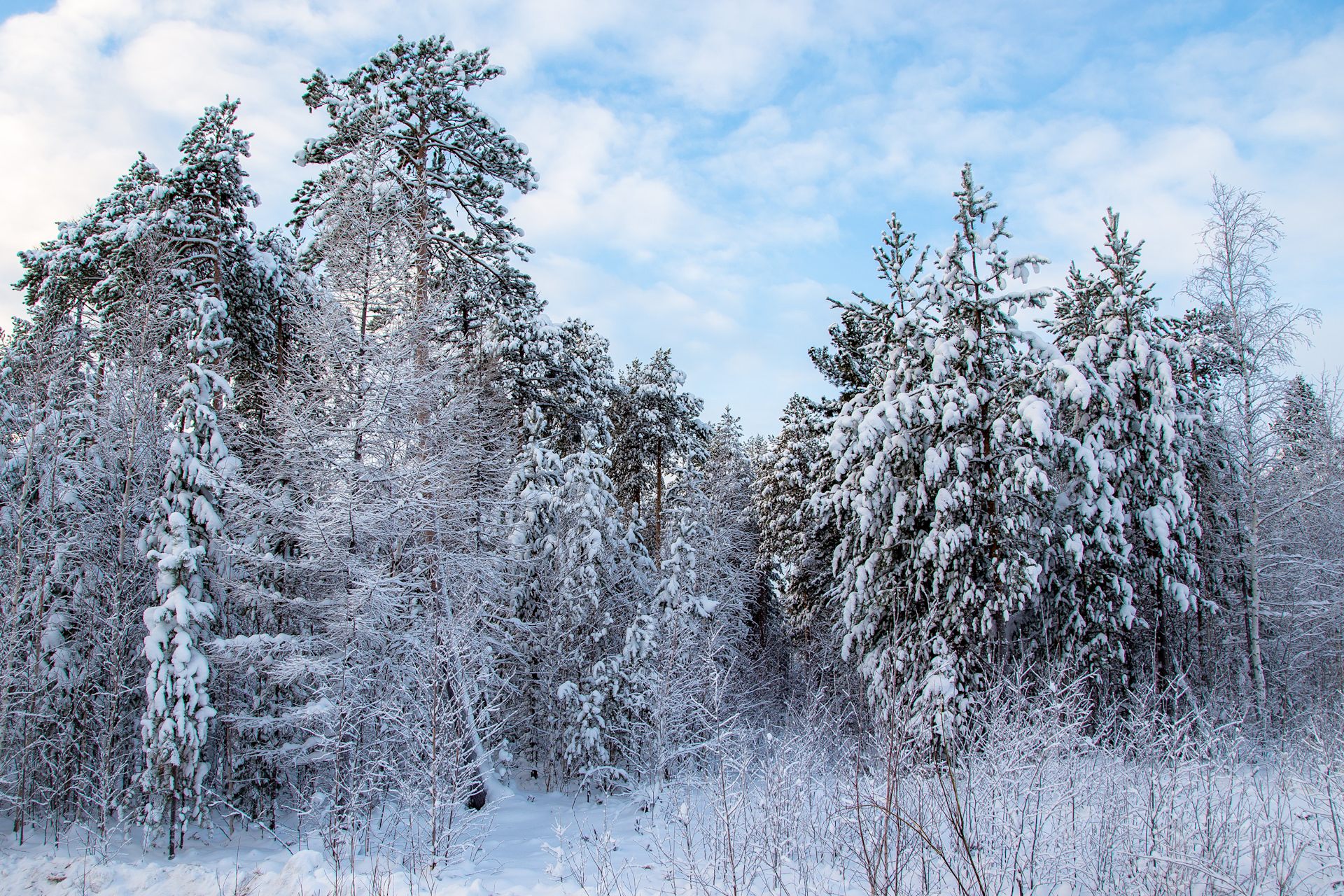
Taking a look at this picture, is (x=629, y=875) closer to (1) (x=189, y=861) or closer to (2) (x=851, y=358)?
(1) (x=189, y=861)

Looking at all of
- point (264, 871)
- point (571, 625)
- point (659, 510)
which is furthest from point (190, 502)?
point (659, 510)

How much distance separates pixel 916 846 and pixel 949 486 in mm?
8104

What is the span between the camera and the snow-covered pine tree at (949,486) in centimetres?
1307

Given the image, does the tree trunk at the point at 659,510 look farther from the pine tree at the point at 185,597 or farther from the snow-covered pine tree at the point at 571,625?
the pine tree at the point at 185,597

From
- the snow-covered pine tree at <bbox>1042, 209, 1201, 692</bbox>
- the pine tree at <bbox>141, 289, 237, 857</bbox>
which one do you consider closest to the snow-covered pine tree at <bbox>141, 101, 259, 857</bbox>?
the pine tree at <bbox>141, 289, 237, 857</bbox>

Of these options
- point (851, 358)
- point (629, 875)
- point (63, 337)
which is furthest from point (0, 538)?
point (851, 358)

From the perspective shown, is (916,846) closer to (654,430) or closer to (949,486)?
(949,486)

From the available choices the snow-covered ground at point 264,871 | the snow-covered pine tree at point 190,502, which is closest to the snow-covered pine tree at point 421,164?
the snow-covered pine tree at point 190,502

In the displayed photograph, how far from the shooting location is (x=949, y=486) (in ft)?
44.6

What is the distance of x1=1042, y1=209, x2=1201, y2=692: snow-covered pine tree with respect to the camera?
558 inches

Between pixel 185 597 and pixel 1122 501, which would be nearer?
pixel 185 597

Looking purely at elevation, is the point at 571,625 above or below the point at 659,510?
below

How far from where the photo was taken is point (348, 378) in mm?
12430

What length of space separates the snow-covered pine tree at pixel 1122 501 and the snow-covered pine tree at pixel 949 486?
844 mm
